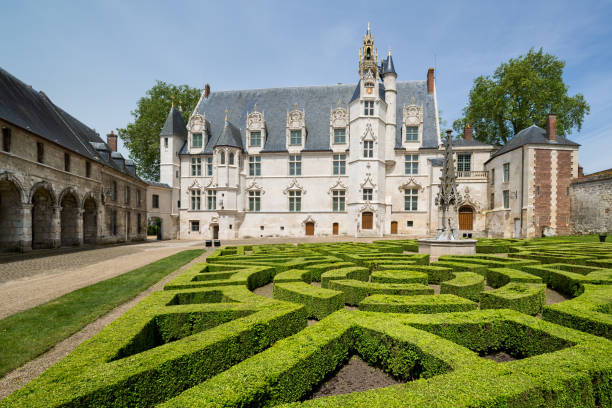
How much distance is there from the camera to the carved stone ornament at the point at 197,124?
123ft

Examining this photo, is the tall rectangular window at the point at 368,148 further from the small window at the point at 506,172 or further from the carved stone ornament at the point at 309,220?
the small window at the point at 506,172

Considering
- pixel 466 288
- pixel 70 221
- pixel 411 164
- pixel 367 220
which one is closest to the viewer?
pixel 466 288

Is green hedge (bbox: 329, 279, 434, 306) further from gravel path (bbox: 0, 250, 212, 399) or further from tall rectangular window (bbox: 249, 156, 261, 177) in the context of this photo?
tall rectangular window (bbox: 249, 156, 261, 177)

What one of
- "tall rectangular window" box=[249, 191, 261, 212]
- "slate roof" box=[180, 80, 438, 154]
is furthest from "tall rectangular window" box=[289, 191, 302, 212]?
"slate roof" box=[180, 80, 438, 154]

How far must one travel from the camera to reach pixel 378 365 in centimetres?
452

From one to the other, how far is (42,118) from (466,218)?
4073 cm

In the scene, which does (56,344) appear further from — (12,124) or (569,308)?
(12,124)

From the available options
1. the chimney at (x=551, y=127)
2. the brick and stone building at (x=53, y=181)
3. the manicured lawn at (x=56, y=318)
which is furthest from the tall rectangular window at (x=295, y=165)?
the manicured lawn at (x=56, y=318)

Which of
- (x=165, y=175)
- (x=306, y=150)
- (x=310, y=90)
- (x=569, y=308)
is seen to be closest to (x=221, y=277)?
(x=569, y=308)

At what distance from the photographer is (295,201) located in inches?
1437

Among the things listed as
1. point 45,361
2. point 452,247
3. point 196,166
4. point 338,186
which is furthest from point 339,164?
point 45,361

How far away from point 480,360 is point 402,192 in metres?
33.1

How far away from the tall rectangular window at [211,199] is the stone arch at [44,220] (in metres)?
16.4

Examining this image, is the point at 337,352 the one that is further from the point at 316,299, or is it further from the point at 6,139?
the point at 6,139
